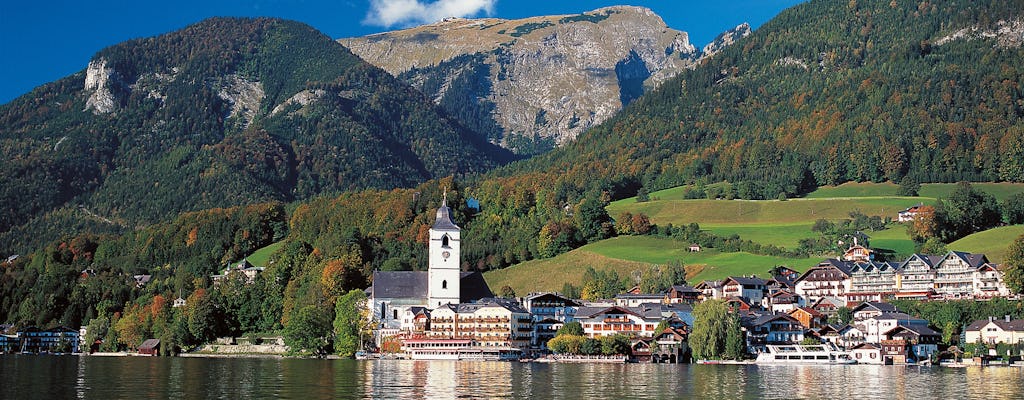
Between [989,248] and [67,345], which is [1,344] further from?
[989,248]

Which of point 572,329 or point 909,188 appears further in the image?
point 909,188

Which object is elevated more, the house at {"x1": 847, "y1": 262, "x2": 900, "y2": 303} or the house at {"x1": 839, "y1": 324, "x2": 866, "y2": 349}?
the house at {"x1": 847, "y1": 262, "x2": 900, "y2": 303}

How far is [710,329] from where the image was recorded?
382 ft

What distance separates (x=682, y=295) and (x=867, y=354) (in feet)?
86.5

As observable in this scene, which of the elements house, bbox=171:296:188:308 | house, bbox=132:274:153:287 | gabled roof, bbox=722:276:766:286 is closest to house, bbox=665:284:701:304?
gabled roof, bbox=722:276:766:286

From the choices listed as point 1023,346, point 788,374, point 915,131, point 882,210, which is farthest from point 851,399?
point 915,131

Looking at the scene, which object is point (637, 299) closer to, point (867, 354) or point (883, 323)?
point (867, 354)

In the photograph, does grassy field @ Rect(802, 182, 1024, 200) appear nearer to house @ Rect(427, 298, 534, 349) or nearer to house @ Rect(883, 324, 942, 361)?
house @ Rect(883, 324, 942, 361)

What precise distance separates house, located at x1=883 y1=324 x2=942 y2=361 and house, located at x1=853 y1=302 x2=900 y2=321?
158 inches

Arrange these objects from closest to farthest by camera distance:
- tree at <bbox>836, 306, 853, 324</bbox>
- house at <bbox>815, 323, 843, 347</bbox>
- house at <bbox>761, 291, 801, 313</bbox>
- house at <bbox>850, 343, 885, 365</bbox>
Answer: house at <bbox>850, 343, 885, 365</bbox>
house at <bbox>815, 323, 843, 347</bbox>
tree at <bbox>836, 306, 853, 324</bbox>
house at <bbox>761, 291, 801, 313</bbox>

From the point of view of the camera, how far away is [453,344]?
130m

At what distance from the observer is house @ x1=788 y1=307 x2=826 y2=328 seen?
12962 cm

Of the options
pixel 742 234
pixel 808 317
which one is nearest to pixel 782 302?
pixel 808 317

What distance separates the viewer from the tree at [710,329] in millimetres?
116250
